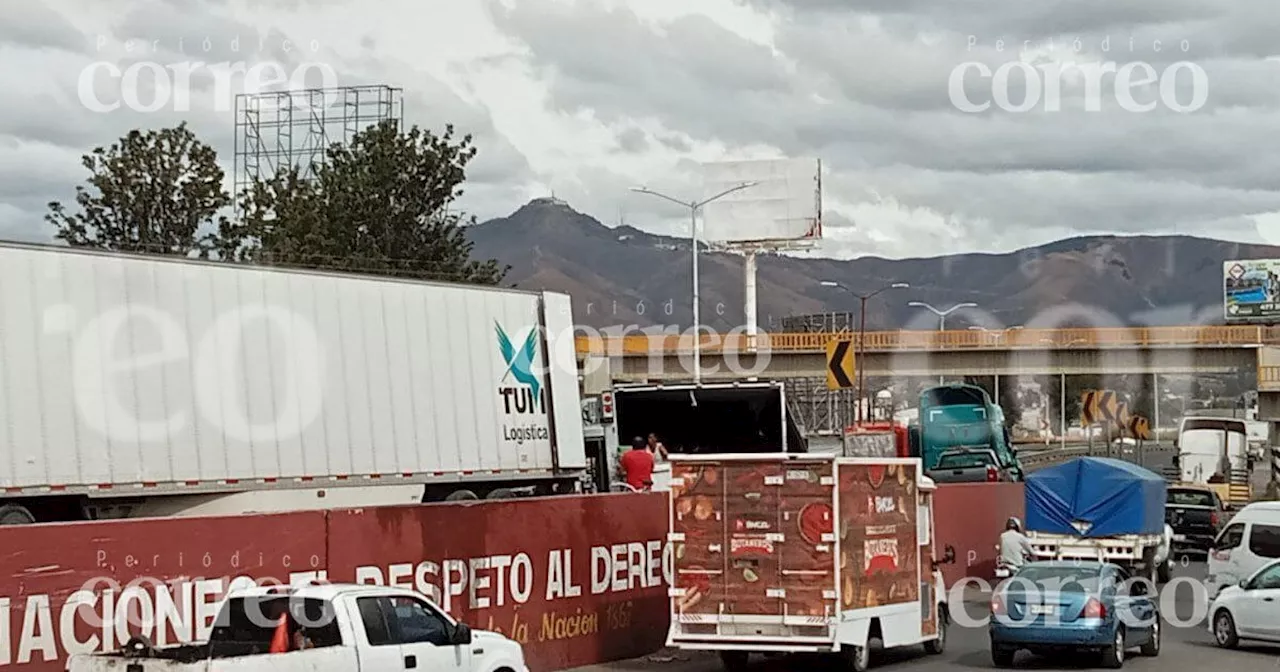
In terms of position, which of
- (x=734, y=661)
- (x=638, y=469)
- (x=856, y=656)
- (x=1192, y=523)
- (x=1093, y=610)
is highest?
(x=638, y=469)

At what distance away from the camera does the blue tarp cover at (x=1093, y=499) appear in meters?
32.7

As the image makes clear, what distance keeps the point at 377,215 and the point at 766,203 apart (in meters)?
49.1

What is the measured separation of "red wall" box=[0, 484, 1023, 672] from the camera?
1365 centimetres

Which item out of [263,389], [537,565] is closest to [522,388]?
[263,389]

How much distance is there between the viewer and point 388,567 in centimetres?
1728

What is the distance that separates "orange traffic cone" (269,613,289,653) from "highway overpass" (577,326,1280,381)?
63.2m

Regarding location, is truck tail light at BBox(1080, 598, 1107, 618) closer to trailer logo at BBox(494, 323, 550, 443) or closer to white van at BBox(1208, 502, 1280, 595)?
white van at BBox(1208, 502, 1280, 595)

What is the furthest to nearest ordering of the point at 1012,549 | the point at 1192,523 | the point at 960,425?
1. the point at 960,425
2. the point at 1192,523
3. the point at 1012,549

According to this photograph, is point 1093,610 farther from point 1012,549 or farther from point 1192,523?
point 1192,523

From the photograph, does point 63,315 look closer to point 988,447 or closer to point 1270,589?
point 1270,589

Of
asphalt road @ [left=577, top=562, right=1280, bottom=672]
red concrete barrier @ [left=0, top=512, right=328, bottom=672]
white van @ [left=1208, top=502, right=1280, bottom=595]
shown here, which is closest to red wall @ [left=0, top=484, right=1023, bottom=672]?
red concrete barrier @ [left=0, top=512, right=328, bottom=672]

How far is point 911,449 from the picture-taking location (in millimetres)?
50562

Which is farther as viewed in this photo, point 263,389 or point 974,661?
point 263,389

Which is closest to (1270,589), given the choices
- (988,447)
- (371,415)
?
(371,415)
